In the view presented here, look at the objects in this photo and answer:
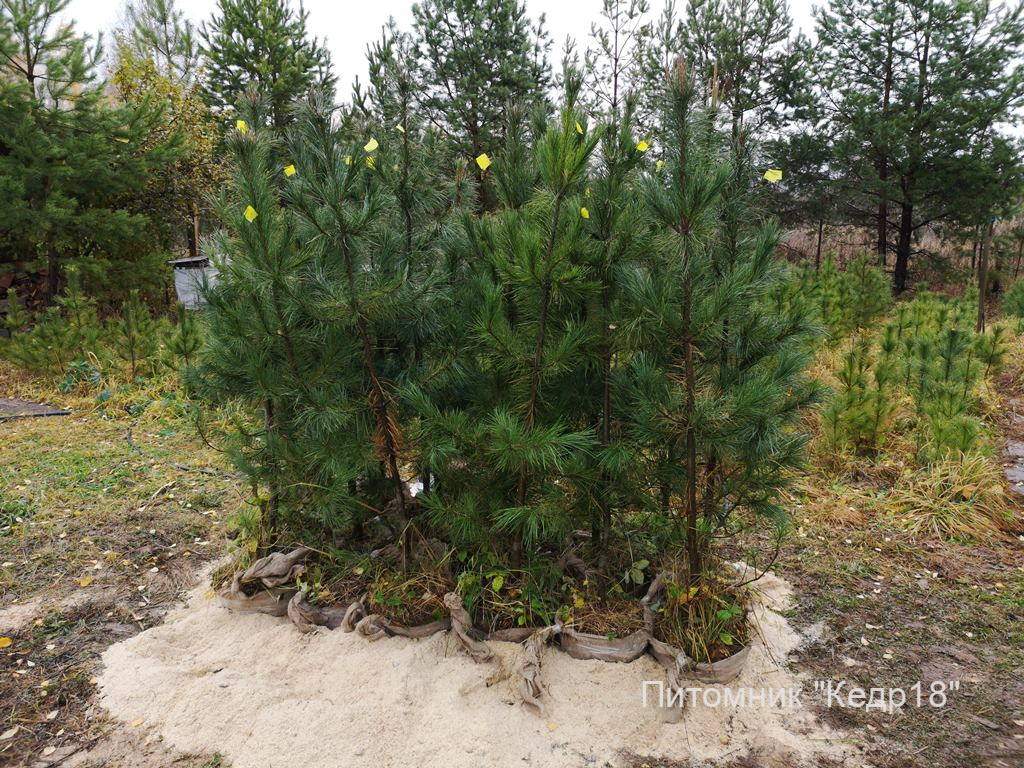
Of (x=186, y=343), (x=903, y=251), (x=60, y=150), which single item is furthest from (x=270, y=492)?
(x=903, y=251)

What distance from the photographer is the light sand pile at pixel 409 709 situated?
6.64ft

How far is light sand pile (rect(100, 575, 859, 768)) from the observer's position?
79.7 inches

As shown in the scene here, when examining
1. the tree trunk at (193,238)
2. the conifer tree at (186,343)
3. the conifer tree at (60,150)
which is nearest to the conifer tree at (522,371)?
the conifer tree at (186,343)

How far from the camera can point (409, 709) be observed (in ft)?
7.16

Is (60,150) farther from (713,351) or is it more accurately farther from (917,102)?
(917,102)

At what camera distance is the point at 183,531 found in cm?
355

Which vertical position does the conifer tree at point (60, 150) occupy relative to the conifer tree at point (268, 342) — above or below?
above

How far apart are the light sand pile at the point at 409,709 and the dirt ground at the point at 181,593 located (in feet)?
0.27

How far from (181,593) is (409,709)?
1393 mm

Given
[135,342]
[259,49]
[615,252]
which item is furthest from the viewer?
[259,49]

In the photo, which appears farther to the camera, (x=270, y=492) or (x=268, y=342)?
(x=270, y=492)

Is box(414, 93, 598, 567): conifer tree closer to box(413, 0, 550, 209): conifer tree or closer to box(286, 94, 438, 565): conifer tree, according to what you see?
box(286, 94, 438, 565): conifer tree

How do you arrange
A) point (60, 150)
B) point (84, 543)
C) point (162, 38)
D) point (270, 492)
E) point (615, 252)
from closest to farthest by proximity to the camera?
point (615, 252)
point (270, 492)
point (84, 543)
point (60, 150)
point (162, 38)

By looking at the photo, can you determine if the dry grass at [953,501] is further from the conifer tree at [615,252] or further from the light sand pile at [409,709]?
the conifer tree at [615,252]
